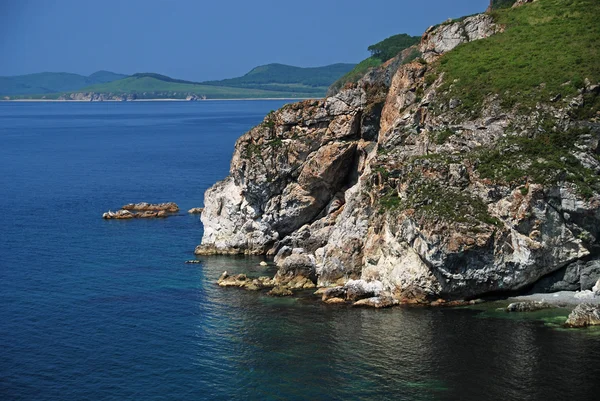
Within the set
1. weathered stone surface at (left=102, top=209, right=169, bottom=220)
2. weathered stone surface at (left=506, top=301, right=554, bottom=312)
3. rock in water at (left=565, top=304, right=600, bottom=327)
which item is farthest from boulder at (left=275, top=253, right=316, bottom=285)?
weathered stone surface at (left=102, top=209, right=169, bottom=220)

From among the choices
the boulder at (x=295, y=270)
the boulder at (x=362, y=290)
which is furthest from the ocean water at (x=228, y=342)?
the boulder at (x=295, y=270)

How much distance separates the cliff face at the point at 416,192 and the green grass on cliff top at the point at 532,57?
1.83m

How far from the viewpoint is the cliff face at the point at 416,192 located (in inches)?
2707

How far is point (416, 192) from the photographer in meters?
72.8

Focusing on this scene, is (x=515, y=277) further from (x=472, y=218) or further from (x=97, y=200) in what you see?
(x=97, y=200)

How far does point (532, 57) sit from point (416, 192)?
2265cm

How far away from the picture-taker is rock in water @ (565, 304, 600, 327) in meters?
62.1

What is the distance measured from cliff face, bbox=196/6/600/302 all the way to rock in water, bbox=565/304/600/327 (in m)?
6.70

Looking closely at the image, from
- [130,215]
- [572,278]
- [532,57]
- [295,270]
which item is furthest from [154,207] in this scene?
[572,278]

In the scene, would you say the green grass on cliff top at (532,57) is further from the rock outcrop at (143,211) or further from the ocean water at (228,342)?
the rock outcrop at (143,211)

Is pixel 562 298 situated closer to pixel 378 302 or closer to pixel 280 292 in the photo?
pixel 378 302

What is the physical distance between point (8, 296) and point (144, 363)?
23228mm

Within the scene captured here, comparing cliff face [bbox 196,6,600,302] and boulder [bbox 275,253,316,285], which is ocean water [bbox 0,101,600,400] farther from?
cliff face [bbox 196,6,600,302]

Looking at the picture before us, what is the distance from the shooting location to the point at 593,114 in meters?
74.2
